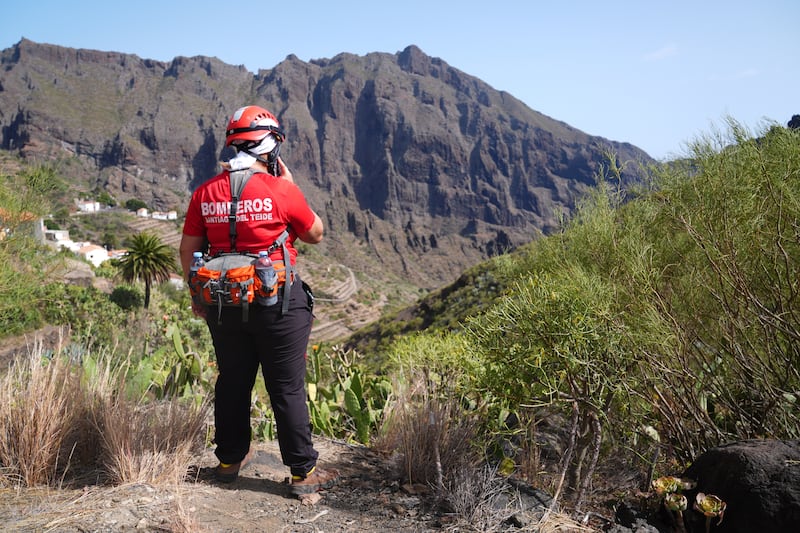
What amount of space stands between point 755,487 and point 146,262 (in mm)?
27192

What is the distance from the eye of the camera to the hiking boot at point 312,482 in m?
3.37

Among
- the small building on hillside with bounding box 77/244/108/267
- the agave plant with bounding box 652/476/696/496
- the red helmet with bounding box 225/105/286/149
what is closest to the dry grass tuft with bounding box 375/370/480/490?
the agave plant with bounding box 652/476/696/496

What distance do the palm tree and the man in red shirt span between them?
81.9 feet

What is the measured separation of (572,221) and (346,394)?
2.67 m

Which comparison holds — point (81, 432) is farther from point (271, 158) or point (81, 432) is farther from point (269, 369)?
point (271, 158)

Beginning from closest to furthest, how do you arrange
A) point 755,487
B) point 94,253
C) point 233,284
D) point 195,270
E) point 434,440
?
point 755,487
point 233,284
point 195,270
point 434,440
point 94,253

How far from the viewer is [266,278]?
3.01 m

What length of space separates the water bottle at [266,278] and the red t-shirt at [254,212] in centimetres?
14

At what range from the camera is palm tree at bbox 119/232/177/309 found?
2597 centimetres

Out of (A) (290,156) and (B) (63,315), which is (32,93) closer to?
(A) (290,156)

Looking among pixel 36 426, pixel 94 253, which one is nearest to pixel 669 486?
pixel 36 426

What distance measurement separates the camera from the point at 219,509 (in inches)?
122

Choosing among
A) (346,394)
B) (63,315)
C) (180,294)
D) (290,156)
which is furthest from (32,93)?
(346,394)

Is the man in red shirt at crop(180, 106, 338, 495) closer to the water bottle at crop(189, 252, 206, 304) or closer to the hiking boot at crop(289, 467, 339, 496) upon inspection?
the hiking boot at crop(289, 467, 339, 496)
